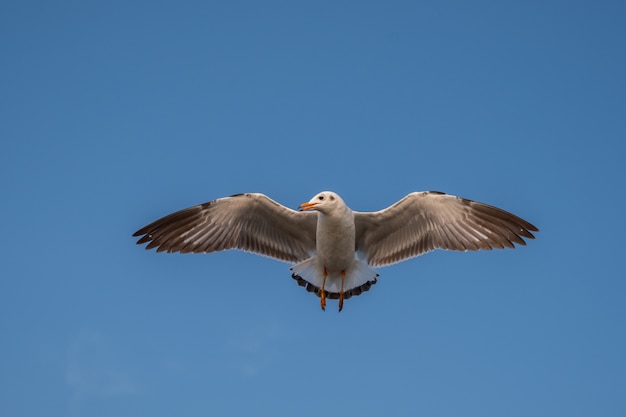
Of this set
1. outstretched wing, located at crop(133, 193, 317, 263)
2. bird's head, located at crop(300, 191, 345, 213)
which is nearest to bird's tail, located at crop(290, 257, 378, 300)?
outstretched wing, located at crop(133, 193, 317, 263)

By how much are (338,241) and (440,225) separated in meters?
2.16

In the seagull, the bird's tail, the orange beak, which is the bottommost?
the bird's tail

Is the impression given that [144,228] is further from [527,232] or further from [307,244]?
[527,232]

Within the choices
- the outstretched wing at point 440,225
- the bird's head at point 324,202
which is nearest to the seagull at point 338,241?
the outstretched wing at point 440,225

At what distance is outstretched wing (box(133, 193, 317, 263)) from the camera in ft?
52.5

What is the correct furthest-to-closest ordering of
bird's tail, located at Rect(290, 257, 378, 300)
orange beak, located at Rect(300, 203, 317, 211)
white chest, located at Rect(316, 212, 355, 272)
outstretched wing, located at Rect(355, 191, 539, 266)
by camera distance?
bird's tail, located at Rect(290, 257, 378, 300) < outstretched wing, located at Rect(355, 191, 539, 266) < white chest, located at Rect(316, 212, 355, 272) < orange beak, located at Rect(300, 203, 317, 211)

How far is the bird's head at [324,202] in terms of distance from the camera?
14.6 m

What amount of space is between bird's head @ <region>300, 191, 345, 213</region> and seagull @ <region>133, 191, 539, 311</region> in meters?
0.57

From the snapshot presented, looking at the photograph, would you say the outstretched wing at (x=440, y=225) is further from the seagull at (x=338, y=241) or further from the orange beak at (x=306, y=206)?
the orange beak at (x=306, y=206)

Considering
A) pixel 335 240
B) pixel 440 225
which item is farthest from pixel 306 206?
pixel 440 225

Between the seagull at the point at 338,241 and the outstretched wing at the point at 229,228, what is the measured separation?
0.06 ft

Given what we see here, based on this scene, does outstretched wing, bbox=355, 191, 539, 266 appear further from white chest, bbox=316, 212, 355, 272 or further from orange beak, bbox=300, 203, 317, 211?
orange beak, bbox=300, 203, 317, 211

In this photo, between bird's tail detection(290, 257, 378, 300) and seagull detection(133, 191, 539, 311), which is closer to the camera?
seagull detection(133, 191, 539, 311)

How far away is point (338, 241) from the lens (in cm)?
1510
